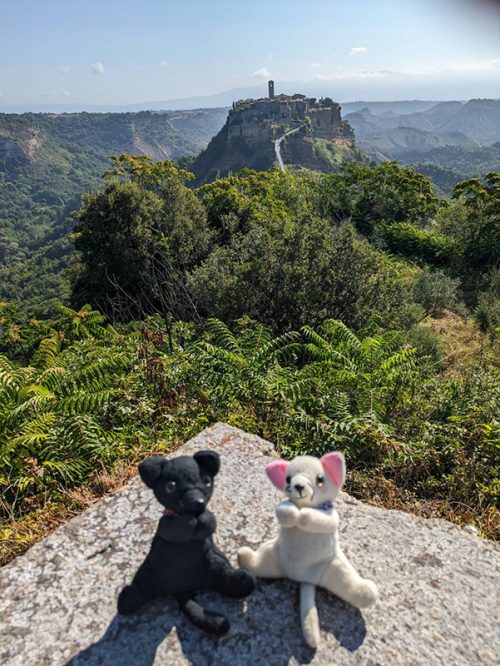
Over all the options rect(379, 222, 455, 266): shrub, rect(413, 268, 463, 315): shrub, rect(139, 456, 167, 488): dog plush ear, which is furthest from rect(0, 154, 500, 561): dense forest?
rect(379, 222, 455, 266): shrub

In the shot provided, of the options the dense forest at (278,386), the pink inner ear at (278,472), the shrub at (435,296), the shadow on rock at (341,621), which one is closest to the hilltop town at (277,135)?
the shrub at (435,296)

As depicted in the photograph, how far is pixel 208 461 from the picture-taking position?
7.44 feet

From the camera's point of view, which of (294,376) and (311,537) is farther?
(294,376)

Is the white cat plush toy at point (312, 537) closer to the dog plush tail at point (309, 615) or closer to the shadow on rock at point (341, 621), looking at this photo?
the dog plush tail at point (309, 615)

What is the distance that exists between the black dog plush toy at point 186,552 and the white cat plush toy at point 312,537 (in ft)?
0.92

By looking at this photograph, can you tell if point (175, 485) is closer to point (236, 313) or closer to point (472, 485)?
point (472, 485)

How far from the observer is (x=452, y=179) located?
146m

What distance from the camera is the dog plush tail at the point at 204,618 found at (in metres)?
2.22

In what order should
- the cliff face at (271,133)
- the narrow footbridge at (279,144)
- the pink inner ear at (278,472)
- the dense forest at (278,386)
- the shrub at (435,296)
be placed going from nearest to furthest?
the pink inner ear at (278,472)
the dense forest at (278,386)
the shrub at (435,296)
the narrow footbridge at (279,144)
the cliff face at (271,133)

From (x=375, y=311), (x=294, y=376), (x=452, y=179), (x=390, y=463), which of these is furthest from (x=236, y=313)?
(x=452, y=179)

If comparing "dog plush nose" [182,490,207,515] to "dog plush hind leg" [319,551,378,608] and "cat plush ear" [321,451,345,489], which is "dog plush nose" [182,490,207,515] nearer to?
"cat plush ear" [321,451,345,489]

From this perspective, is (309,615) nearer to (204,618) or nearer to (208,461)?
(204,618)

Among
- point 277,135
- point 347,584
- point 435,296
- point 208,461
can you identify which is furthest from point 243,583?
point 277,135

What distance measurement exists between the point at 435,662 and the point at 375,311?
270 inches
